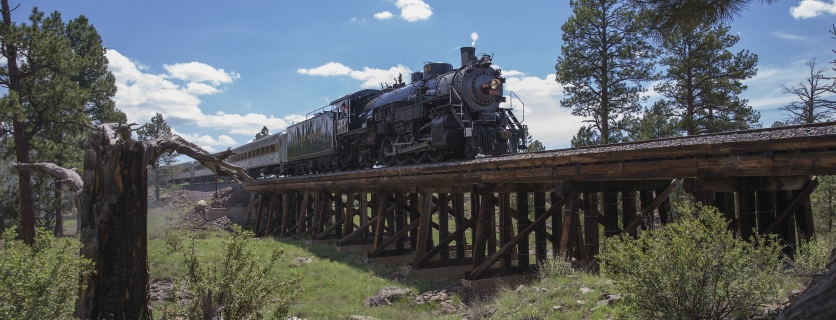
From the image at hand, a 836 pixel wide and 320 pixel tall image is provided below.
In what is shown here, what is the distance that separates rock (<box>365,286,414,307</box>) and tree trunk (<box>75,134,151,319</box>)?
4.16 meters

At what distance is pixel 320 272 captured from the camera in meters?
12.5

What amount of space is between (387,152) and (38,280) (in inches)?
477

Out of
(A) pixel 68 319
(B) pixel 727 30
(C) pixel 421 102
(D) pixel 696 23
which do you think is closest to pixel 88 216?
(A) pixel 68 319

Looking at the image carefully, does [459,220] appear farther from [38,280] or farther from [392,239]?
[38,280]

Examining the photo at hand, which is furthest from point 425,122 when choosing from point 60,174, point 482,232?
point 60,174

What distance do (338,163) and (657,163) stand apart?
14614mm

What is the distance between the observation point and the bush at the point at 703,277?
4.54 meters

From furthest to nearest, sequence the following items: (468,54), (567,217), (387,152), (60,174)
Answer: (387,152) → (468,54) → (567,217) → (60,174)

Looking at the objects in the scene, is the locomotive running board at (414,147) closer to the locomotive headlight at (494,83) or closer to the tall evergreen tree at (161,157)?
the locomotive headlight at (494,83)

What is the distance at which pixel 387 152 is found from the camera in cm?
1669

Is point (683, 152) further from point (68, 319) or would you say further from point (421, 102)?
point (421, 102)

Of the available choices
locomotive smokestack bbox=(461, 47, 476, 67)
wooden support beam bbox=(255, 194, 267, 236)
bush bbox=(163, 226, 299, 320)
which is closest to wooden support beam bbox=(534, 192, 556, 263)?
bush bbox=(163, 226, 299, 320)

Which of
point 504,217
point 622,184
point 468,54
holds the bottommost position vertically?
point 504,217

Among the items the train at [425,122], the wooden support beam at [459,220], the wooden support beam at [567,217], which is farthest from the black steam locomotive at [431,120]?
the wooden support beam at [567,217]
